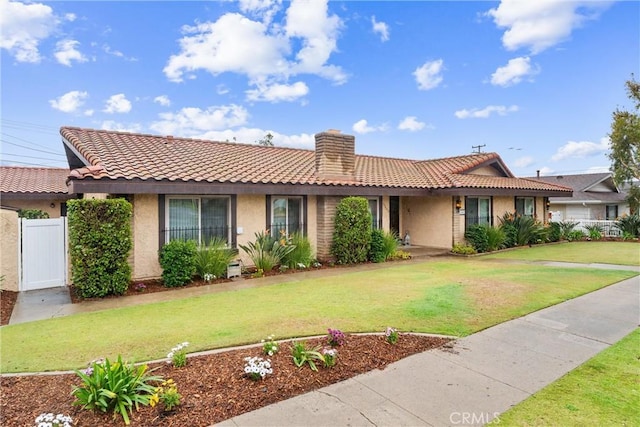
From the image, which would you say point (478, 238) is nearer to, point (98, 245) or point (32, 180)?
point (98, 245)

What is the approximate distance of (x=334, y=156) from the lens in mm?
14250

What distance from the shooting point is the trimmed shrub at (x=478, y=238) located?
15969 millimetres

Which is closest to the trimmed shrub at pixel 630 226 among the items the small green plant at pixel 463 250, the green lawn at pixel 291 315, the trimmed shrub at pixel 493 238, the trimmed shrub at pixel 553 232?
the trimmed shrub at pixel 553 232

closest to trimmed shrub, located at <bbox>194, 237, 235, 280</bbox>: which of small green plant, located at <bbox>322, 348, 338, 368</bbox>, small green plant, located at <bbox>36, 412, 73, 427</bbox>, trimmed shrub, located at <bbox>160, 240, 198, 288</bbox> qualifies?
trimmed shrub, located at <bbox>160, 240, 198, 288</bbox>

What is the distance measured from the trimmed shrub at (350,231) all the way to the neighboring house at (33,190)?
1327cm

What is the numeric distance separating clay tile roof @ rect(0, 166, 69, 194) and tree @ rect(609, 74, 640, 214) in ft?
114

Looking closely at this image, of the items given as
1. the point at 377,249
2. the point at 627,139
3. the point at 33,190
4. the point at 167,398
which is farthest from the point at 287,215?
the point at 627,139

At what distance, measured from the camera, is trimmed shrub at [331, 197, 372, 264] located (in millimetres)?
12691

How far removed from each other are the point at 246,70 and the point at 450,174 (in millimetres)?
12611

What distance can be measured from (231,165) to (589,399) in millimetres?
11248

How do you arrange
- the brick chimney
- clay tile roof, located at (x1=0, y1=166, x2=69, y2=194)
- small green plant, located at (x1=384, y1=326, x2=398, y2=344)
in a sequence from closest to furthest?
small green plant, located at (x1=384, y1=326, x2=398, y2=344) < the brick chimney < clay tile roof, located at (x1=0, y1=166, x2=69, y2=194)

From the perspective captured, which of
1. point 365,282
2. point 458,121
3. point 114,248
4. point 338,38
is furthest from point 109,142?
point 458,121

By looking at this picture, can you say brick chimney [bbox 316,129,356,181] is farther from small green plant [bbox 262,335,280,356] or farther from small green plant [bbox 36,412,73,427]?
small green plant [bbox 36,412,73,427]

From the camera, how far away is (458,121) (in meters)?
25.2
